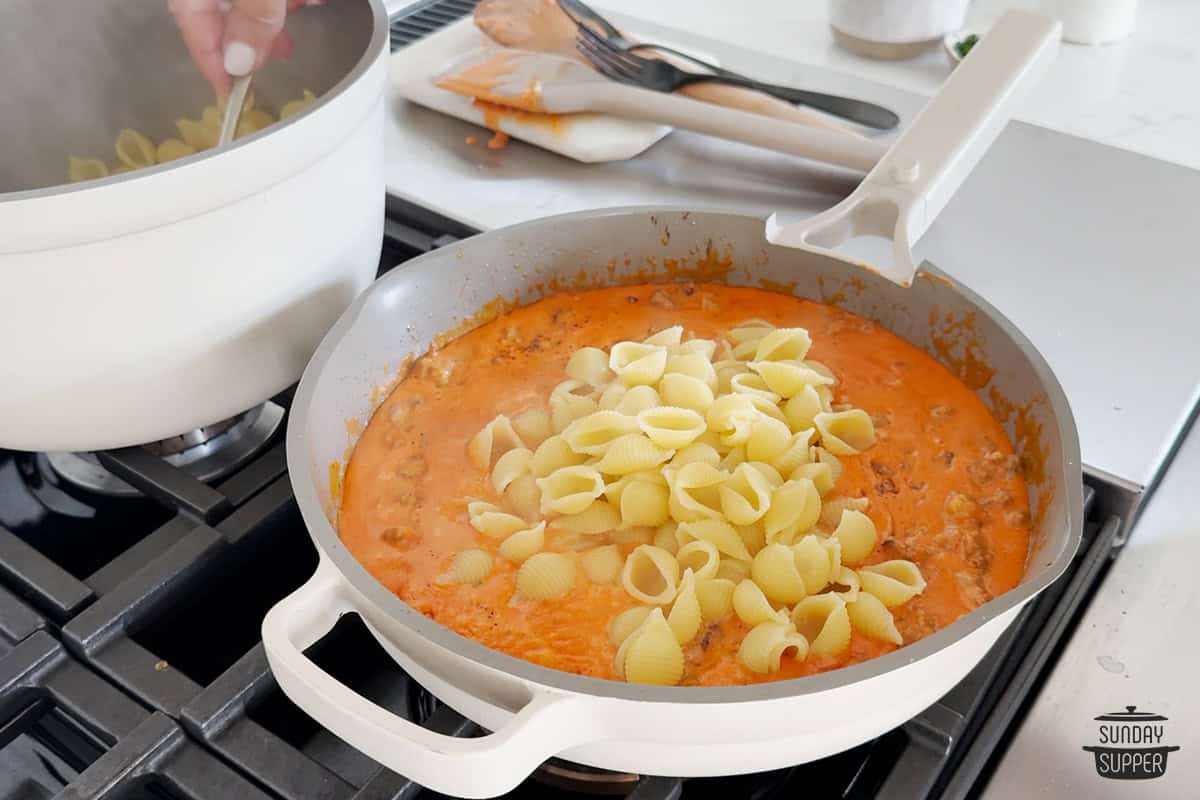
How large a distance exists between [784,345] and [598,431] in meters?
0.18

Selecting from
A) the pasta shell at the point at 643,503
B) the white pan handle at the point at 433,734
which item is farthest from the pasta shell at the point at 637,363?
the white pan handle at the point at 433,734

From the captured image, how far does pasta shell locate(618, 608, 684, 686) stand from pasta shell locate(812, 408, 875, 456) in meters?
0.22

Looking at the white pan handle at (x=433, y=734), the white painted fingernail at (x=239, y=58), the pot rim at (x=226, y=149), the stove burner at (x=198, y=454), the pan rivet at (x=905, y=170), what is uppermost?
the pot rim at (x=226, y=149)

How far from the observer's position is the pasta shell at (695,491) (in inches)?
28.8

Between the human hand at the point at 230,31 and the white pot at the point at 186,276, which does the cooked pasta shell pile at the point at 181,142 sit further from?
the white pot at the point at 186,276

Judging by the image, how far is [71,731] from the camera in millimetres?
746

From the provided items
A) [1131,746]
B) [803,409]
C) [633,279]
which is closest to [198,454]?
[633,279]

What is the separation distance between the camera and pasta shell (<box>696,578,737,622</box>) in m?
0.70

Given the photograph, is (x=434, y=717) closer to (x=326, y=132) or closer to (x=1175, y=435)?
(x=326, y=132)

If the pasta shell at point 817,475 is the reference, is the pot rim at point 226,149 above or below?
above

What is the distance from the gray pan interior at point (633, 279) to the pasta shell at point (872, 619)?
89 mm

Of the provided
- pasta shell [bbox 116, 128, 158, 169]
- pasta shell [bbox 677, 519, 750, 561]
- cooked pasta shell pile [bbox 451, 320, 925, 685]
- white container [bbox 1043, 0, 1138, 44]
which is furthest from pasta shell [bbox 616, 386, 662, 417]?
white container [bbox 1043, 0, 1138, 44]

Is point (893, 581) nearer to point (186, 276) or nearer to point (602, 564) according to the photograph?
point (602, 564)

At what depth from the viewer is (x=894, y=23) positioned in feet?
→ 4.55
